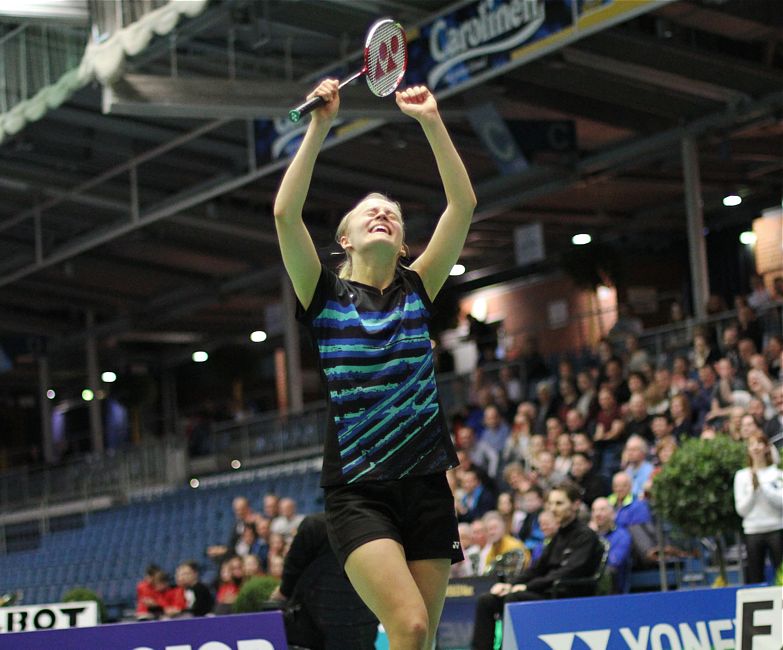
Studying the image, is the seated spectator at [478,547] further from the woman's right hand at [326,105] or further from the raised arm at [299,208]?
the woman's right hand at [326,105]

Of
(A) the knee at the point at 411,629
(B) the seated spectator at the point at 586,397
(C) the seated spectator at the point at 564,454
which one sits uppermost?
(B) the seated spectator at the point at 586,397

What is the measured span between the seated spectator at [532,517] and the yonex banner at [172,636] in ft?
23.0

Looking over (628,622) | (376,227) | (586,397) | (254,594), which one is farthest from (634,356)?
(376,227)

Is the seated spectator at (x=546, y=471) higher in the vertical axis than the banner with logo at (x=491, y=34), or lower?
lower

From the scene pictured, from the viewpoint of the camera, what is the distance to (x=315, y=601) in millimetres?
7176

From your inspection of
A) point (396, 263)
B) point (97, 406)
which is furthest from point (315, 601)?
point (97, 406)

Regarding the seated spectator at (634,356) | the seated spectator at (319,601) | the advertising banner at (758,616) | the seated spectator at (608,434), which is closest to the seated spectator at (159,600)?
the seated spectator at (608,434)

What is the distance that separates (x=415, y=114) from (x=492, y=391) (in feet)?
45.9

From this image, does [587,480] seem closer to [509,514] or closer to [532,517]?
[532,517]

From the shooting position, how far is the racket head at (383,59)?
4.84m

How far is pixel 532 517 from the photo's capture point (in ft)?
41.0

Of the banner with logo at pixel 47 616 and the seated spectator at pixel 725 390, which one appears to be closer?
the banner with logo at pixel 47 616

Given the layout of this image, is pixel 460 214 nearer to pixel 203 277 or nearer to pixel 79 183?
pixel 79 183

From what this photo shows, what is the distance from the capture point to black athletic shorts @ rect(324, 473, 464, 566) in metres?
4.09
